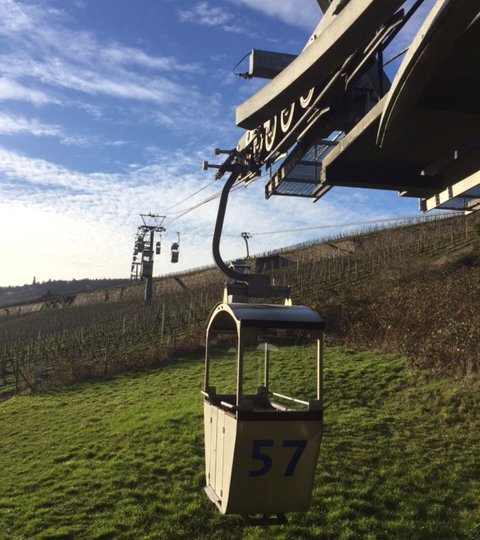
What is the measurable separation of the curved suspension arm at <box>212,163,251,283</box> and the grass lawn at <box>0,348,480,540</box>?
3.93 meters

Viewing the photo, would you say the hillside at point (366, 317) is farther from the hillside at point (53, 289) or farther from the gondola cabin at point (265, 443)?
the hillside at point (53, 289)

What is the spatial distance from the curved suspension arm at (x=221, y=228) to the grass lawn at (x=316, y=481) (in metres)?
3.93

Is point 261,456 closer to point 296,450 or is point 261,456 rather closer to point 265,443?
point 265,443

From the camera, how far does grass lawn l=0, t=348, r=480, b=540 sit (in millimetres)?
8227

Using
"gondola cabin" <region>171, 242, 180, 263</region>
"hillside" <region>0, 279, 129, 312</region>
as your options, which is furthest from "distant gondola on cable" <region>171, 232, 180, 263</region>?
"hillside" <region>0, 279, 129, 312</region>

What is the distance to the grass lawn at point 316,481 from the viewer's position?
27.0ft

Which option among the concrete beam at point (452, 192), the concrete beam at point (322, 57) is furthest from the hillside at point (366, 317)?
the concrete beam at point (322, 57)

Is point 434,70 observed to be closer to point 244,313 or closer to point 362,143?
point 362,143

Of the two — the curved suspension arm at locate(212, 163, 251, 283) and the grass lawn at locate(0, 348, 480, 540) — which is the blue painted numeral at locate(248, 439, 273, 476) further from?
the grass lawn at locate(0, 348, 480, 540)

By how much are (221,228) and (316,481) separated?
478 cm

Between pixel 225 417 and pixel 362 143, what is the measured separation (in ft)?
11.0

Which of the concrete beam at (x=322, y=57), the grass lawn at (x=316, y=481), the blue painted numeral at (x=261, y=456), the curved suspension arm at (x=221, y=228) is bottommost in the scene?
→ the grass lawn at (x=316, y=481)

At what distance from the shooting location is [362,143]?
202 inches

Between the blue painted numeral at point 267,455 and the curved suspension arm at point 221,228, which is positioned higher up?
the curved suspension arm at point 221,228
